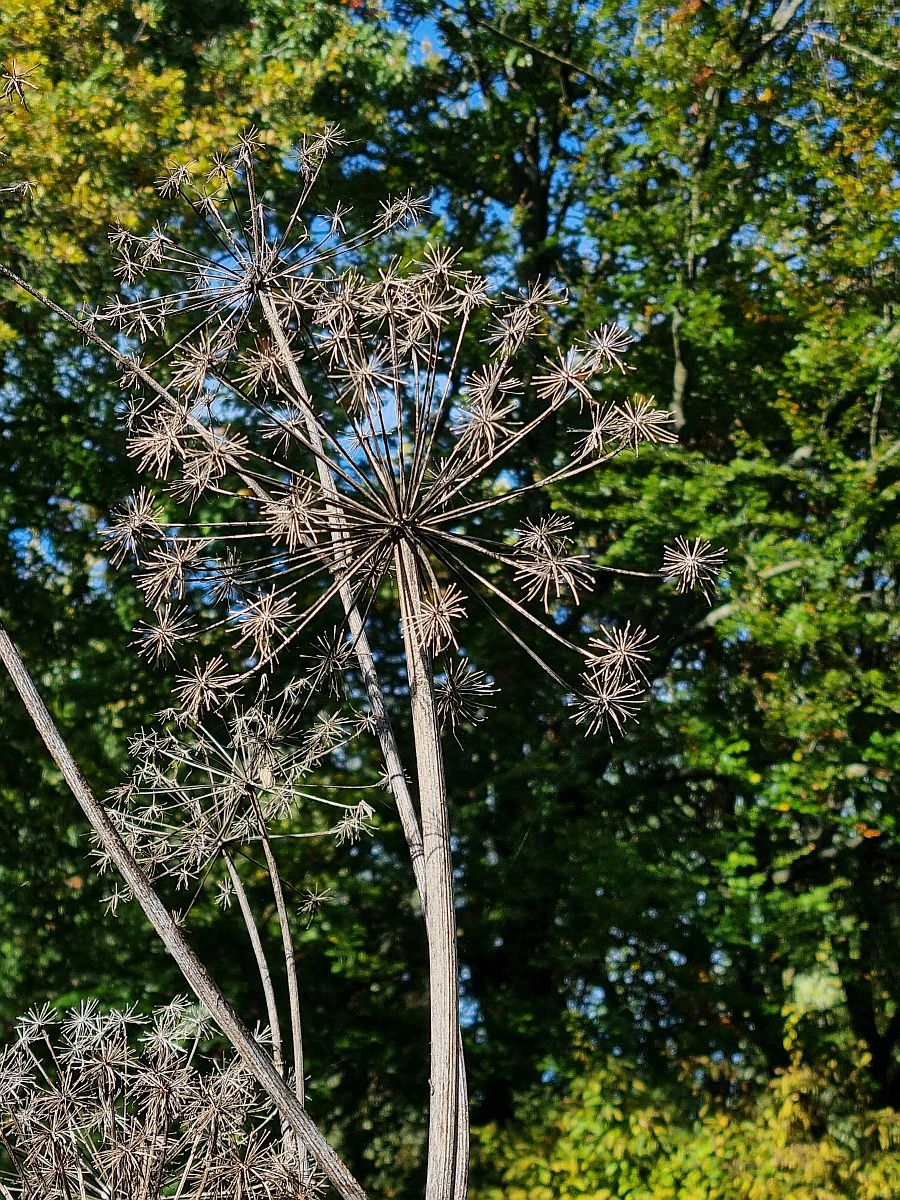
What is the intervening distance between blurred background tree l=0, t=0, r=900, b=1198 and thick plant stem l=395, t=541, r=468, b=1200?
660 centimetres

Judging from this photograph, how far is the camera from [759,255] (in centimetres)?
1209

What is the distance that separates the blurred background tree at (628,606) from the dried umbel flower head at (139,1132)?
5691 mm

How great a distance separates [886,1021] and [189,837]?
11212 mm

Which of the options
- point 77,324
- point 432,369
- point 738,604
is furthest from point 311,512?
point 738,604

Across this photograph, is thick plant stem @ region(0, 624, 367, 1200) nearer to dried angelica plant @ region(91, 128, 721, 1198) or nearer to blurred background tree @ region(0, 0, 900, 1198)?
dried angelica plant @ region(91, 128, 721, 1198)

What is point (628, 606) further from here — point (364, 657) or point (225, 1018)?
point (225, 1018)

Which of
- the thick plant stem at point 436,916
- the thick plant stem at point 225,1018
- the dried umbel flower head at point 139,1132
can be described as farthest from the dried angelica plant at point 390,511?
the dried umbel flower head at point 139,1132

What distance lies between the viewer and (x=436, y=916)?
3.81 meters

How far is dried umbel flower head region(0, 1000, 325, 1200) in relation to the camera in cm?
436

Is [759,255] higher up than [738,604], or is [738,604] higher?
[759,255]

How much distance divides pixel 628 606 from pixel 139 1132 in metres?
8.98

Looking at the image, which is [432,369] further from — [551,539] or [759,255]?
[759,255]

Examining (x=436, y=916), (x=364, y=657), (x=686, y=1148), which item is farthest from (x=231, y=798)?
(x=686, y=1148)

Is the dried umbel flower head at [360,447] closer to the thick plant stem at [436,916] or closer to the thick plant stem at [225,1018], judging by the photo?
the thick plant stem at [436,916]
